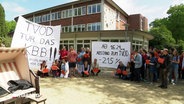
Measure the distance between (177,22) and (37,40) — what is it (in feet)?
153

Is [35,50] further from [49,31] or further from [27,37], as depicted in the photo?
[49,31]

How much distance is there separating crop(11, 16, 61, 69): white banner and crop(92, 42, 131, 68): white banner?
3241 mm

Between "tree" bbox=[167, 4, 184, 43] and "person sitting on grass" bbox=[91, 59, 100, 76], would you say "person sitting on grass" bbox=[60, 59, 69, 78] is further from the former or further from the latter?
"tree" bbox=[167, 4, 184, 43]

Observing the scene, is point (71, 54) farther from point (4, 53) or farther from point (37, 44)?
point (4, 53)

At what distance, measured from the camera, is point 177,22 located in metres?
51.6

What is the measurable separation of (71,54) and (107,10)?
19733 millimetres

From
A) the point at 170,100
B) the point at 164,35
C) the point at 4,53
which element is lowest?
the point at 170,100

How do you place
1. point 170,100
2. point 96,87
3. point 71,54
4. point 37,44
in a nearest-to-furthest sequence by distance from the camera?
point 170,100, point 96,87, point 37,44, point 71,54

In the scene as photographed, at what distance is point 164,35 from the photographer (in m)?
40.5

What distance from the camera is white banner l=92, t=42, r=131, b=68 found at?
13.5 metres

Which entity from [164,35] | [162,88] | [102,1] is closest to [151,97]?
[162,88]

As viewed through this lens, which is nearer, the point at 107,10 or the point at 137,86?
the point at 137,86

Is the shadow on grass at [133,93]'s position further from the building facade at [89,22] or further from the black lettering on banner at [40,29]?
the building facade at [89,22]

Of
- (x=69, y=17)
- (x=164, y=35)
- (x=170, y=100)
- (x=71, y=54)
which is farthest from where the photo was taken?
(x=164, y=35)
